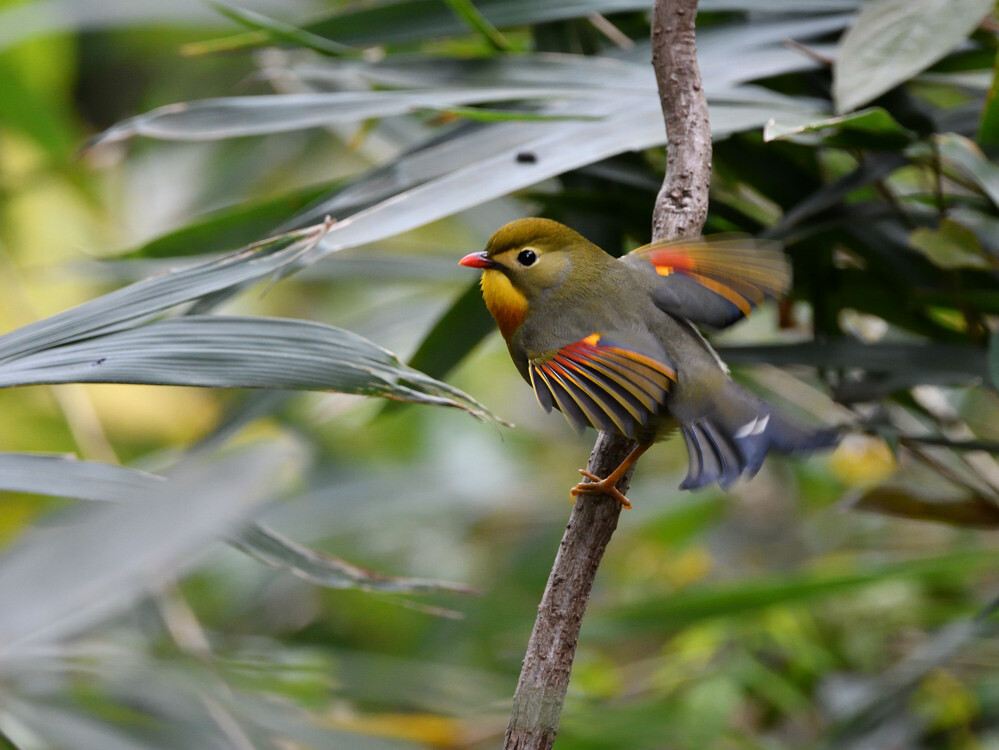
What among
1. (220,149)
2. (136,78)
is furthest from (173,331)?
(136,78)

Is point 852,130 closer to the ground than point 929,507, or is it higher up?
higher up

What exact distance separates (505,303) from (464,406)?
2.07 ft

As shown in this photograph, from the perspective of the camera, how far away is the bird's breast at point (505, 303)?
178 cm

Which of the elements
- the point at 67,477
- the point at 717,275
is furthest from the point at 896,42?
the point at 67,477

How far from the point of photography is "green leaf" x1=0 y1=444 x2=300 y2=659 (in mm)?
625

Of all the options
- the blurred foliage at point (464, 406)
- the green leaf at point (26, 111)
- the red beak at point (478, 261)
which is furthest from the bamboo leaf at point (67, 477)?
the green leaf at point (26, 111)

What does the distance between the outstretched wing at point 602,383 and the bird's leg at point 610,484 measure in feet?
0.16

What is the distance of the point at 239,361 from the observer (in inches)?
46.3

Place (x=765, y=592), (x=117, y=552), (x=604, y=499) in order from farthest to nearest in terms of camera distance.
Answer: (x=765, y=592), (x=604, y=499), (x=117, y=552)

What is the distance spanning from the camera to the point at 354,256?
2.60m

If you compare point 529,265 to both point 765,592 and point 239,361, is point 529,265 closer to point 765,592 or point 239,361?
point 239,361

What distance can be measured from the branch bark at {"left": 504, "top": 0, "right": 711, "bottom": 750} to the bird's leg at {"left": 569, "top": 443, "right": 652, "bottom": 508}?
0.5 inches

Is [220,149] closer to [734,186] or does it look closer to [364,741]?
[734,186]

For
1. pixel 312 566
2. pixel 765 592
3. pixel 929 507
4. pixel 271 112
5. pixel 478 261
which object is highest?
pixel 271 112
